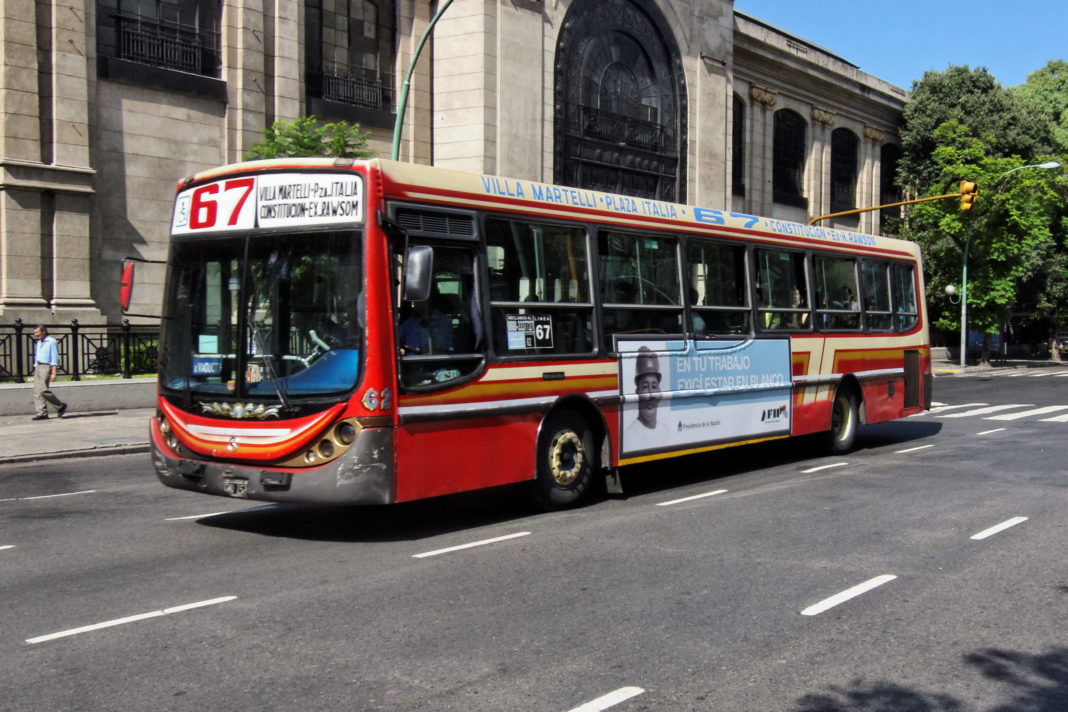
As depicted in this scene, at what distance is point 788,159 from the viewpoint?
4559cm

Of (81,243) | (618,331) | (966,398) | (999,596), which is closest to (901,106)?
(966,398)

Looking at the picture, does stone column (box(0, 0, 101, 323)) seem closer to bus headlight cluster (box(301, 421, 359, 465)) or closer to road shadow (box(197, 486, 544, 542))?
road shadow (box(197, 486, 544, 542))

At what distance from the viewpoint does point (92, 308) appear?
71.5 feet

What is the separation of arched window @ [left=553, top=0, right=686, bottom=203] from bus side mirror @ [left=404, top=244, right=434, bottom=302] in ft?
74.5

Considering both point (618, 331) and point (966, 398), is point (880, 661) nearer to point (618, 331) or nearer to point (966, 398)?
point (618, 331)

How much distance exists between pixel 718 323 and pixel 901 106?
45553 mm

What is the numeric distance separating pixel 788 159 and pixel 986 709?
43265 millimetres

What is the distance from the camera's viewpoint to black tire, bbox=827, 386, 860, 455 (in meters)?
14.3

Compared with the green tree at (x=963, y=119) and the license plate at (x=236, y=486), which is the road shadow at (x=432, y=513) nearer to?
the license plate at (x=236, y=486)

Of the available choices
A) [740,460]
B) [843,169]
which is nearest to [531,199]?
[740,460]

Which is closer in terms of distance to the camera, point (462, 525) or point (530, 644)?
point (530, 644)

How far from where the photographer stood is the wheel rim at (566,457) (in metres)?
9.80

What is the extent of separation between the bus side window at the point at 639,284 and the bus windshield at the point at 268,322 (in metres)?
3.15

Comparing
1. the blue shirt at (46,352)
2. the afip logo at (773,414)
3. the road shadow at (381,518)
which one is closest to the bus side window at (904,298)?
the afip logo at (773,414)
